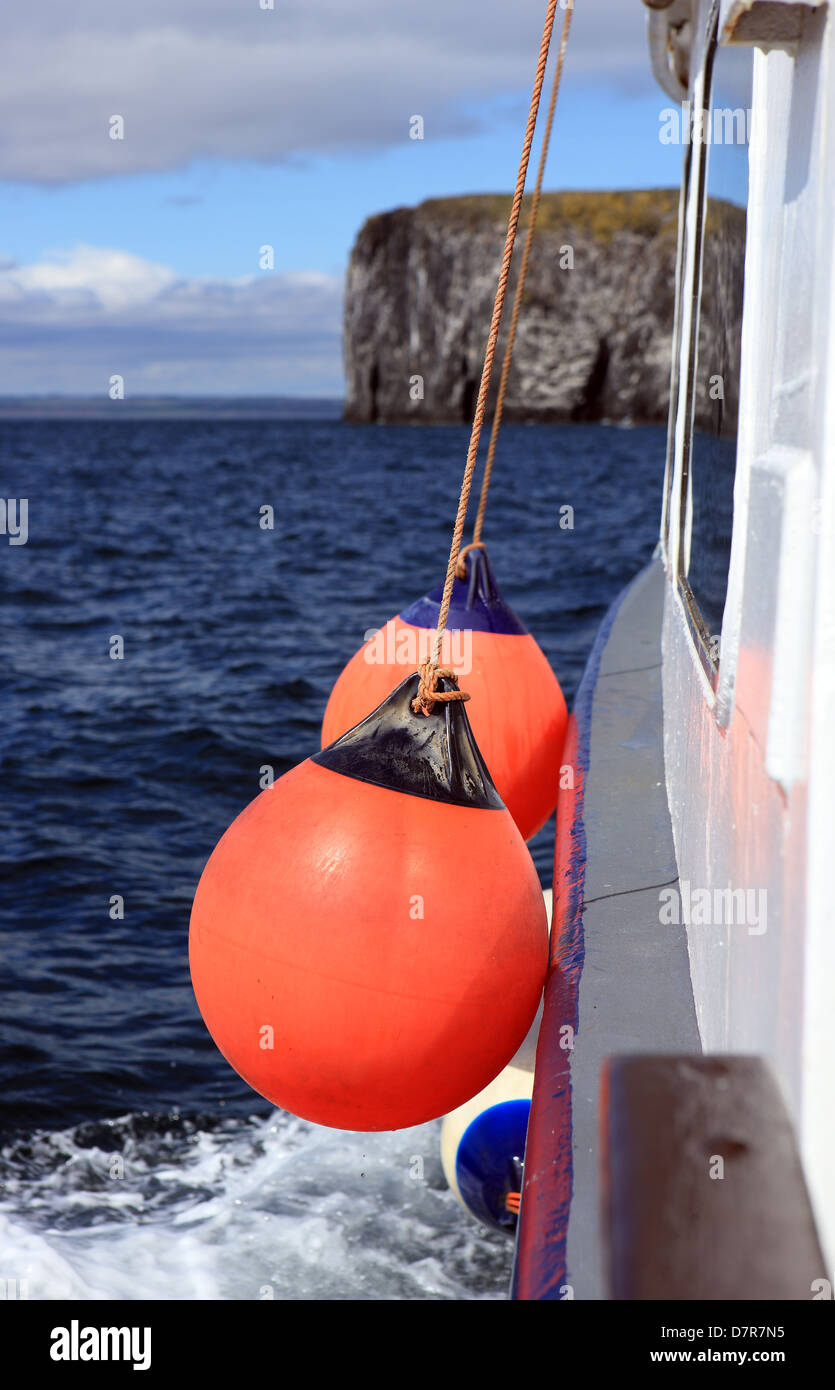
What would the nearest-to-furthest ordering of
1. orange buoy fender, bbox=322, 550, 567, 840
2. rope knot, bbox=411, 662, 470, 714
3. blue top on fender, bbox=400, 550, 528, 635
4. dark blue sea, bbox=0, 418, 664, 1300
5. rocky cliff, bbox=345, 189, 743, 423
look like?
rope knot, bbox=411, 662, 470, 714 < orange buoy fender, bbox=322, 550, 567, 840 < blue top on fender, bbox=400, 550, 528, 635 < dark blue sea, bbox=0, 418, 664, 1300 < rocky cliff, bbox=345, 189, 743, 423

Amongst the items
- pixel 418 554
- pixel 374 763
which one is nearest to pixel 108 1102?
pixel 374 763

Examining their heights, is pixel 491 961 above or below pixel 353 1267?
above

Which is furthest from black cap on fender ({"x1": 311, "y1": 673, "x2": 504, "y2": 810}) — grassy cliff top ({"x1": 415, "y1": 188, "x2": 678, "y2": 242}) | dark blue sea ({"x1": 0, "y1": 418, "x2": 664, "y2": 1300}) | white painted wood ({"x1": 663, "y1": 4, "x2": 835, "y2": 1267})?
grassy cliff top ({"x1": 415, "y1": 188, "x2": 678, "y2": 242})

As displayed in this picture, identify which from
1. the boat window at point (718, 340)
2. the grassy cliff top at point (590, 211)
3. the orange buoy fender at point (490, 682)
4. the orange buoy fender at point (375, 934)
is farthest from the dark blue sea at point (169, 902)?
the grassy cliff top at point (590, 211)

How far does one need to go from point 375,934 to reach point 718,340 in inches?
56.0

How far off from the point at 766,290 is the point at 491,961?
4.07ft

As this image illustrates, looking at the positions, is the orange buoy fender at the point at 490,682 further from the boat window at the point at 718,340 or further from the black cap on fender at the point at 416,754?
the black cap on fender at the point at 416,754

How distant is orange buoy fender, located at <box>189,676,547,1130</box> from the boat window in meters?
0.60

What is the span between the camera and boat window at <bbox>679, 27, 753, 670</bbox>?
84.0 inches

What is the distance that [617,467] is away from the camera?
163ft

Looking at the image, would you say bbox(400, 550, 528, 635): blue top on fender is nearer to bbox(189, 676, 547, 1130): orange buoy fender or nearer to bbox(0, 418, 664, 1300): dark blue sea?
bbox(189, 676, 547, 1130): orange buoy fender

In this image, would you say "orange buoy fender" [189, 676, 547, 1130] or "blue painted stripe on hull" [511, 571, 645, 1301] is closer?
"blue painted stripe on hull" [511, 571, 645, 1301]
